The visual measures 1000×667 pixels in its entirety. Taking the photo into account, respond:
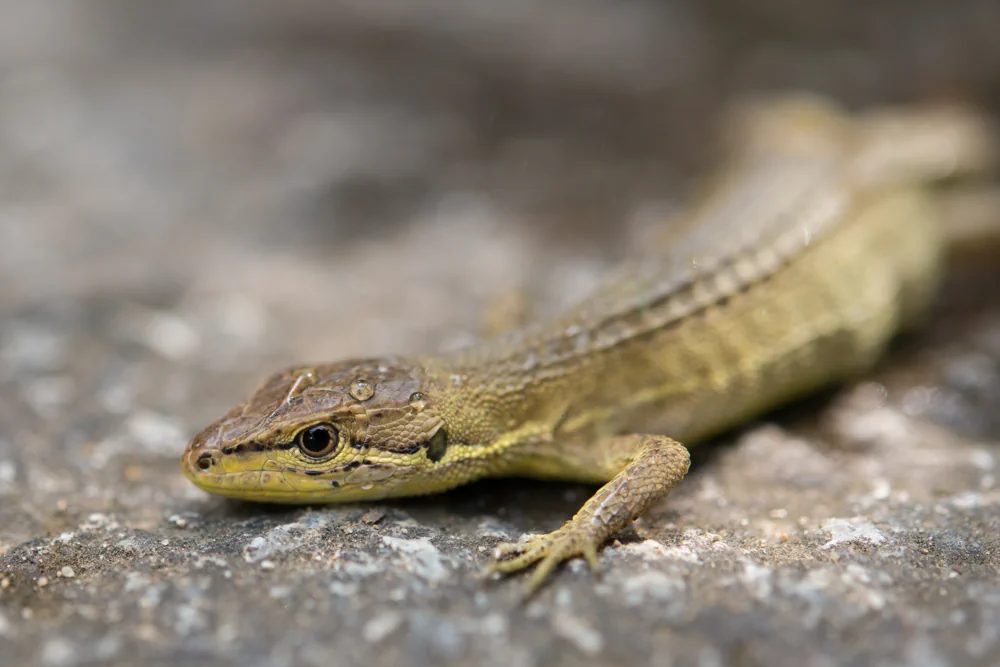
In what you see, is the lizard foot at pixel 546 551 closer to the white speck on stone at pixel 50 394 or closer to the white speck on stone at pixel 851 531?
the white speck on stone at pixel 851 531

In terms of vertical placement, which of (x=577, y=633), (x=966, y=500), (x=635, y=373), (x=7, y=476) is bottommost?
(x=966, y=500)

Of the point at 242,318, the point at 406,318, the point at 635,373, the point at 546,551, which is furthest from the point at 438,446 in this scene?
the point at 242,318

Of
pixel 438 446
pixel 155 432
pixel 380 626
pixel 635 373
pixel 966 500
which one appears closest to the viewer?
pixel 380 626

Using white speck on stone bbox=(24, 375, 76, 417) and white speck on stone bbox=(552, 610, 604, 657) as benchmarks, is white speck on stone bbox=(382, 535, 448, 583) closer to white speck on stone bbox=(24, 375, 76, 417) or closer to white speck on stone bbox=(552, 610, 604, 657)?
white speck on stone bbox=(552, 610, 604, 657)

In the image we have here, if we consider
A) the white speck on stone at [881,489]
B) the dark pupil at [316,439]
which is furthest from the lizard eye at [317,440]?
the white speck on stone at [881,489]

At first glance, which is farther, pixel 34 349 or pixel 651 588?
pixel 34 349

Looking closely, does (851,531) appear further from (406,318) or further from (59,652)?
(59,652)

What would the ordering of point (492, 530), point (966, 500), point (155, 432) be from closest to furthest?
1. point (492, 530)
2. point (966, 500)
3. point (155, 432)
